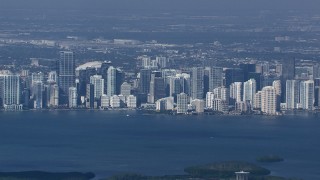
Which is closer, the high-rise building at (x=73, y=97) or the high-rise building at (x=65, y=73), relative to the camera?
the high-rise building at (x=73, y=97)

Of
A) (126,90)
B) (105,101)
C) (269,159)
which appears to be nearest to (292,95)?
(126,90)

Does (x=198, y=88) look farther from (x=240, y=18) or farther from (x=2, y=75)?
(x=240, y=18)

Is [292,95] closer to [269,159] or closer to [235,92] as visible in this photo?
[235,92]

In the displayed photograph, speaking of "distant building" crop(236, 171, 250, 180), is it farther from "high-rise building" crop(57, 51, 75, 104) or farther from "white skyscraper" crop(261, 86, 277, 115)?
"high-rise building" crop(57, 51, 75, 104)

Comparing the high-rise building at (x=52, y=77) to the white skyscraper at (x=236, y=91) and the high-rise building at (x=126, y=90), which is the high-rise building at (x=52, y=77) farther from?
the white skyscraper at (x=236, y=91)

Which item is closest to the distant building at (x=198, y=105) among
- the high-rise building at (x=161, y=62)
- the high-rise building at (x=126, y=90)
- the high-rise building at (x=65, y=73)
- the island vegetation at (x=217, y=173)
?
the high-rise building at (x=126, y=90)

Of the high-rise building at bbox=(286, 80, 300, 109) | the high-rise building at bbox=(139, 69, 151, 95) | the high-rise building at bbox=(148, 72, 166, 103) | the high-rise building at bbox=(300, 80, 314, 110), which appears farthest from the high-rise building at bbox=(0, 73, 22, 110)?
the high-rise building at bbox=(300, 80, 314, 110)

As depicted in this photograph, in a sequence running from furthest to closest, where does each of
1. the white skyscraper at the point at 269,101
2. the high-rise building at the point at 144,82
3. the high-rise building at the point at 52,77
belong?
1. the high-rise building at the point at 52,77
2. the high-rise building at the point at 144,82
3. the white skyscraper at the point at 269,101
